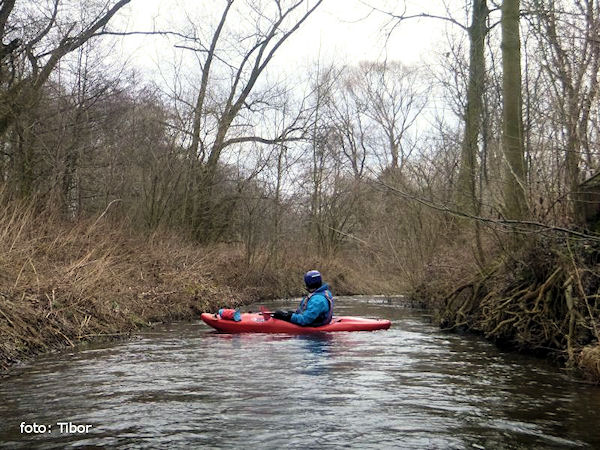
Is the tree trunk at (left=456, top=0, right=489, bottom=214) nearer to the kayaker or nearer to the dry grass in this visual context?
the kayaker

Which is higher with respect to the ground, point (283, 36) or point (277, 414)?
point (283, 36)

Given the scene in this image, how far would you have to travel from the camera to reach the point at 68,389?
5.80 m

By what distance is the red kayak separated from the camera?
34.2 feet

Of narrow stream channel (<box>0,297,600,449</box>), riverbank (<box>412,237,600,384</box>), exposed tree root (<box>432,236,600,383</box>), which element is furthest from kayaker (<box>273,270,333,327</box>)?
exposed tree root (<box>432,236,600,383</box>)

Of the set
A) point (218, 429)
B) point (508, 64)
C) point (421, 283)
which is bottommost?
point (218, 429)

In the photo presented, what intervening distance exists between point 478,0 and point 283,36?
33.3 feet

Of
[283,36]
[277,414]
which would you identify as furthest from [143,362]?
[283,36]

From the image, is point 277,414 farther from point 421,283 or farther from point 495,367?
point 421,283

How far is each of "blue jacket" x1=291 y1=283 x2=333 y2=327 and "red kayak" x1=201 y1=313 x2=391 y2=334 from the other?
0.08 meters

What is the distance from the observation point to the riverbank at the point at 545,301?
6.84m

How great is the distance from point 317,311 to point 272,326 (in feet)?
2.50

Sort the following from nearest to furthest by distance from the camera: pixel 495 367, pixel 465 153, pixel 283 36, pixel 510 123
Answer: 1. pixel 495 367
2. pixel 510 123
3. pixel 465 153
4. pixel 283 36

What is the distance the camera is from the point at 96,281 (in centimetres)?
1012

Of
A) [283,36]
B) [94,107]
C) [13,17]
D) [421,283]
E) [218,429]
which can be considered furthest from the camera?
[283,36]
